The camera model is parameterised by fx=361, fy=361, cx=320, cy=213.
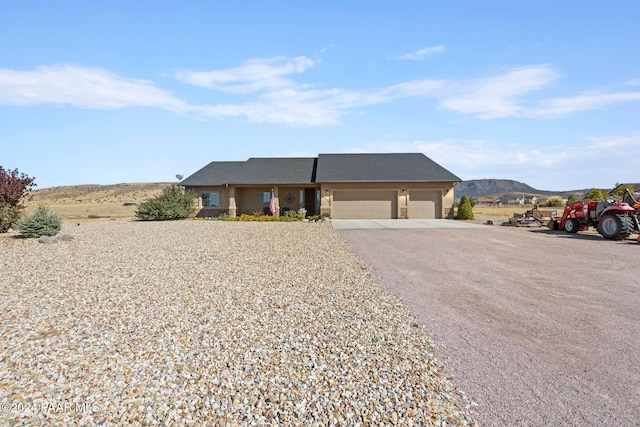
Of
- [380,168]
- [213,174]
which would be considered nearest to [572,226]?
[380,168]

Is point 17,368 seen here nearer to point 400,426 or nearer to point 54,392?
point 54,392

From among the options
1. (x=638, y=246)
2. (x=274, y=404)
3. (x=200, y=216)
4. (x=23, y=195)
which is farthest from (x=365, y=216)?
(x=274, y=404)

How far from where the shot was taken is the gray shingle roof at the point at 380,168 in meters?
25.5

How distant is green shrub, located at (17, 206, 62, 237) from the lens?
40.5 ft

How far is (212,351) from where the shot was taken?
4.15 metres

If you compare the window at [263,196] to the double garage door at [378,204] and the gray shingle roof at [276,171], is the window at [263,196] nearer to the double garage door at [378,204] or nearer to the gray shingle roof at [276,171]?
the gray shingle roof at [276,171]

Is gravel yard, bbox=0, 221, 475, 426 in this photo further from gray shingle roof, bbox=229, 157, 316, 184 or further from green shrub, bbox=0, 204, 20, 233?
gray shingle roof, bbox=229, 157, 316, 184

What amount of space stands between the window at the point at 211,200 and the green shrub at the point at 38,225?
14.2m

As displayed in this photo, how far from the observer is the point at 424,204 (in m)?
25.8

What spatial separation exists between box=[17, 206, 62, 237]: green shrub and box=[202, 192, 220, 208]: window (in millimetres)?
14160

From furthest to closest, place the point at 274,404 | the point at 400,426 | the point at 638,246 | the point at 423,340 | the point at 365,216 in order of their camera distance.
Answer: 1. the point at 365,216
2. the point at 638,246
3. the point at 423,340
4. the point at 274,404
5. the point at 400,426

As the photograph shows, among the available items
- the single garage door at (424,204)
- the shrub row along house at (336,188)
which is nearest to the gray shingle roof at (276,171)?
the shrub row along house at (336,188)

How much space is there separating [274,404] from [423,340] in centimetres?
223

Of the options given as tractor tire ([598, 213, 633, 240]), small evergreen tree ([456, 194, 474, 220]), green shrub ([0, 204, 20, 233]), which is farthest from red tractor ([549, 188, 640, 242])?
green shrub ([0, 204, 20, 233])
